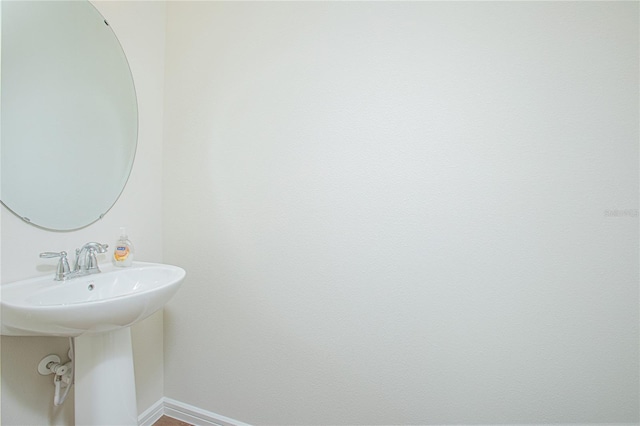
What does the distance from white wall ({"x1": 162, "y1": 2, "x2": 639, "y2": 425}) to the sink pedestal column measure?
0.46 m

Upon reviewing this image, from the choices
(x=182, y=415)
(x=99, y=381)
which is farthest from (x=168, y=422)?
(x=99, y=381)

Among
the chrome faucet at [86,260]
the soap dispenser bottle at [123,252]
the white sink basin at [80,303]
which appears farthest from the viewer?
the soap dispenser bottle at [123,252]

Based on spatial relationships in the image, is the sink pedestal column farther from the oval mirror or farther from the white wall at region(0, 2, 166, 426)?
the oval mirror

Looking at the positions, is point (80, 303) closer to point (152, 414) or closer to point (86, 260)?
point (86, 260)

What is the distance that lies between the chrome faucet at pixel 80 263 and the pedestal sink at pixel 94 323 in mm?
31

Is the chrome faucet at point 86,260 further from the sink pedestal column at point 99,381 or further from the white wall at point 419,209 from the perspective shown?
the white wall at point 419,209

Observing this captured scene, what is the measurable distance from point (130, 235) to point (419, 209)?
1.29m

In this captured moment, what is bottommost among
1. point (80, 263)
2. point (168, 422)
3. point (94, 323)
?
point (168, 422)


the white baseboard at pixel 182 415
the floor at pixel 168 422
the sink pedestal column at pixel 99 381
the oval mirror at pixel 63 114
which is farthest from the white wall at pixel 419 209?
the sink pedestal column at pixel 99 381

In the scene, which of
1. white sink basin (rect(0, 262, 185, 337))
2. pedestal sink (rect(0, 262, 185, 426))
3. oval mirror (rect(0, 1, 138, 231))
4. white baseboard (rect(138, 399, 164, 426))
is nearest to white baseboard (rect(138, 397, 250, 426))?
white baseboard (rect(138, 399, 164, 426))

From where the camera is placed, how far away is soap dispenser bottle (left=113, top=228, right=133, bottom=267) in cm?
117

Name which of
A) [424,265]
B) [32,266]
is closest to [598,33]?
[424,265]

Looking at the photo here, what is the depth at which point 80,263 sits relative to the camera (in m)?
1.05

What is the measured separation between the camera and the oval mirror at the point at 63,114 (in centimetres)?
95
